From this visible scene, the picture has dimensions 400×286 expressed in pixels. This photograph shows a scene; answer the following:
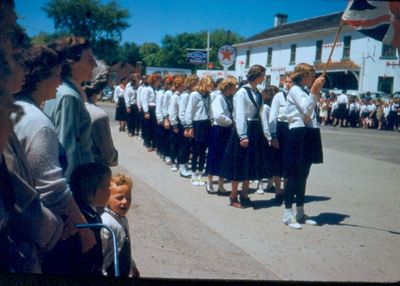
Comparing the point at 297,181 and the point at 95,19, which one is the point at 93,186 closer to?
the point at 95,19

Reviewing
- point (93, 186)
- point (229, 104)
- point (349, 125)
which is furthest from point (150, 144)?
point (93, 186)

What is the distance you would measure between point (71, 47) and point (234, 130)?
10.3 feet

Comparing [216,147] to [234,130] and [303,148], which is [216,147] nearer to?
[234,130]

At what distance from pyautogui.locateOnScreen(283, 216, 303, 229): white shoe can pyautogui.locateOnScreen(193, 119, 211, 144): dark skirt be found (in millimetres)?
2200

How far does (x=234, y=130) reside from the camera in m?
5.45

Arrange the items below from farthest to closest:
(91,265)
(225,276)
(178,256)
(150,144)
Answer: (150,144) → (178,256) → (225,276) → (91,265)

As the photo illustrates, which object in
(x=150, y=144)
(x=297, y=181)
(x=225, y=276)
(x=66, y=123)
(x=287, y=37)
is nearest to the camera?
(x=66, y=123)

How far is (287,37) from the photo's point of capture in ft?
9.88

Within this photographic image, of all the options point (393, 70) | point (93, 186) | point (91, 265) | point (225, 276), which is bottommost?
point (225, 276)

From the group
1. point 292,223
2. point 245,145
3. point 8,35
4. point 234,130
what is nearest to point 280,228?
point 292,223

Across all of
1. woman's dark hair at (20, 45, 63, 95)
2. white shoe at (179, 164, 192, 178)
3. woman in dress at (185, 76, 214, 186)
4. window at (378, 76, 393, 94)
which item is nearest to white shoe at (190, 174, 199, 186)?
woman in dress at (185, 76, 214, 186)

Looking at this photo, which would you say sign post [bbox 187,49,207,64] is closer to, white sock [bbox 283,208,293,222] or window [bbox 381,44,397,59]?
window [bbox 381,44,397,59]

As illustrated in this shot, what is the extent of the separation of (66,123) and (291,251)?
2326mm

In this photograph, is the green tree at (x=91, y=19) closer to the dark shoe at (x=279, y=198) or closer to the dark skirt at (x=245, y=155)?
the dark skirt at (x=245, y=155)
